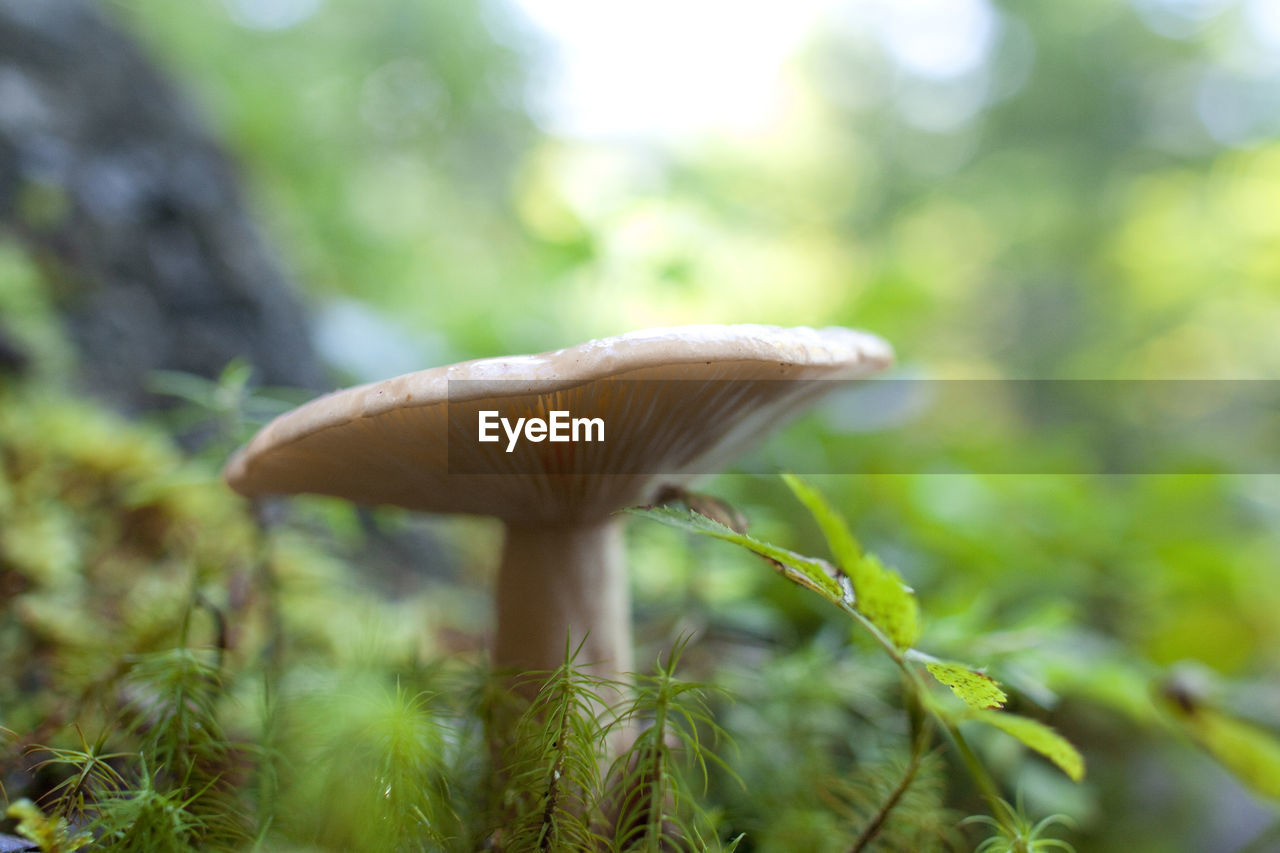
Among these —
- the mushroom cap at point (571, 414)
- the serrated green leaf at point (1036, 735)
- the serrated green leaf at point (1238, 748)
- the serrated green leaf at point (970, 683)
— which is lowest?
the serrated green leaf at point (1238, 748)

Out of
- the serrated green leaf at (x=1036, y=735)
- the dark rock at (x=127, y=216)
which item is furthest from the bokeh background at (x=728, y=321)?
the serrated green leaf at (x=1036, y=735)

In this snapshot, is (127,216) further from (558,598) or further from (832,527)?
(832,527)

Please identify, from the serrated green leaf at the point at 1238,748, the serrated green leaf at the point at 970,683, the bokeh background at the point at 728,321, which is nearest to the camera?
the serrated green leaf at the point at 970,683

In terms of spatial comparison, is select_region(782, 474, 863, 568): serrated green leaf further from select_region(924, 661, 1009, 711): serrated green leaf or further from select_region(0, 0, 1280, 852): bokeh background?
select_region(0, 0, 1280, 852): bokeh background

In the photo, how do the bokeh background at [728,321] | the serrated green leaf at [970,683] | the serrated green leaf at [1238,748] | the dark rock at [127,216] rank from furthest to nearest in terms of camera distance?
the dark rock at [127,216], the bokeh background at [728,321], the serrated green leaf at [1238,748], the serrated green leaf at [970,683]

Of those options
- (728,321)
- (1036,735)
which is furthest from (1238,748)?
(728,321)

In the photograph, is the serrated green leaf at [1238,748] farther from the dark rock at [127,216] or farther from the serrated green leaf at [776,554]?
the dark rock at [127,216]

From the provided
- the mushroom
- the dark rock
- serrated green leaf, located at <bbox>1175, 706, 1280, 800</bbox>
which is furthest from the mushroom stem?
the dark rock
